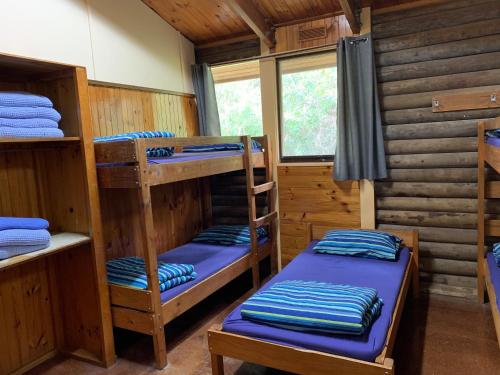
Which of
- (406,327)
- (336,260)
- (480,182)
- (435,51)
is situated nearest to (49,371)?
(336,260)

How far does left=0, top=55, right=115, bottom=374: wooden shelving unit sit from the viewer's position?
8.13 feet

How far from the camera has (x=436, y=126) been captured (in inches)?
133

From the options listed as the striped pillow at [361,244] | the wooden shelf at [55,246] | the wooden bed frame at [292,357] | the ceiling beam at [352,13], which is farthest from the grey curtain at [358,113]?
the wooden shelf at [55,246]

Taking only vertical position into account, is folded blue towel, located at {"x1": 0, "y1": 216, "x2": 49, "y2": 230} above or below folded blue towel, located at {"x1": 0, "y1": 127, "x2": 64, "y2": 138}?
below

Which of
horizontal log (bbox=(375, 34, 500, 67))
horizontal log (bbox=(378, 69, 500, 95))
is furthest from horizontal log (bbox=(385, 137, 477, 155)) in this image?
horizontal log (bbox=(375, 34, 500, 67))

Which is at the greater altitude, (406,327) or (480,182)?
(480,182)

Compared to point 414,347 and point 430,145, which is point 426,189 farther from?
point 414,347

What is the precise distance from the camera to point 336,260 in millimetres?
3158

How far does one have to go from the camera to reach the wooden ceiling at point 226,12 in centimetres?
353

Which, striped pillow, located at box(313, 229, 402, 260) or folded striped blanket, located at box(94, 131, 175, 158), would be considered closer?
folded striped blanket, located at box(94, 131, 175, 158)

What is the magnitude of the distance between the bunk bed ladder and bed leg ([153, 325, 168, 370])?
1268 millimetres

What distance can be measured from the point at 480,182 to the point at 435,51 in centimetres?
114

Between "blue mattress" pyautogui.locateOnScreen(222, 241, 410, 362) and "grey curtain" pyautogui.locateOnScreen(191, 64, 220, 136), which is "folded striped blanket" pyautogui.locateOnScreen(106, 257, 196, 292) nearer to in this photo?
"blue mattress" pyautogui.locateOnScreen(222, 241, 410, 362)

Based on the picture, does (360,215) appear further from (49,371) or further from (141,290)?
(49,371)
